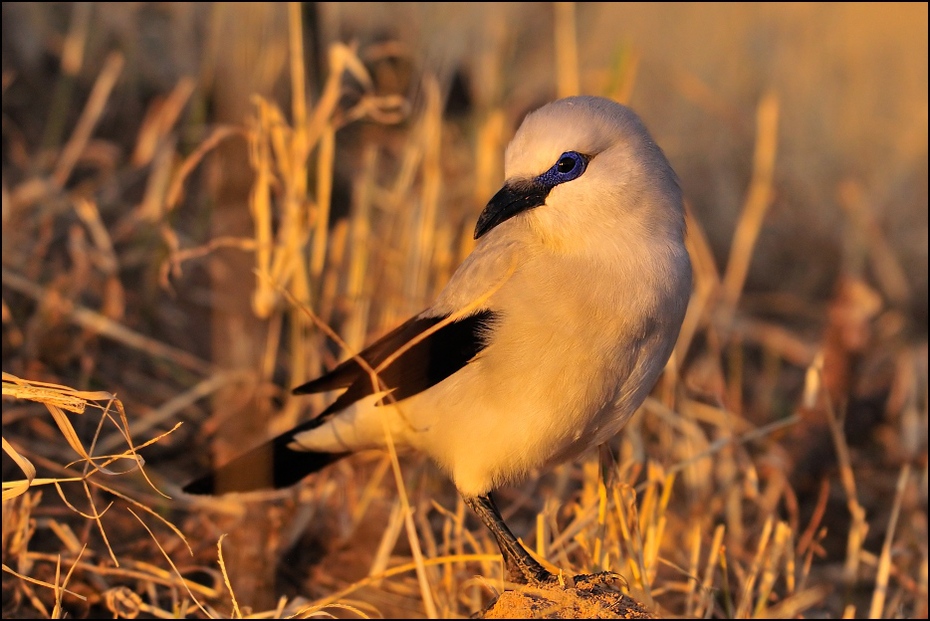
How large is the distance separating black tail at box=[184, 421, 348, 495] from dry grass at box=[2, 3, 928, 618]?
30cm

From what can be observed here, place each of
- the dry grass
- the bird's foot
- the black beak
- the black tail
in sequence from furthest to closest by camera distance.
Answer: the black tail, the dry grass, the bird's foot, the black beak

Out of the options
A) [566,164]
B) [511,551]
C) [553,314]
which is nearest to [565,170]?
[566,164]

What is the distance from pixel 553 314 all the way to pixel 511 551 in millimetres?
755

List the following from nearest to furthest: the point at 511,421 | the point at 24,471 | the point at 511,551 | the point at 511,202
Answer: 1. the point at 24,471
2. the point at 511,202
3. the point at 511,421
4. the point at 511,551

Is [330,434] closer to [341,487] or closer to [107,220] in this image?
[341,487]

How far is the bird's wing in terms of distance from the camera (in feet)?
10.3

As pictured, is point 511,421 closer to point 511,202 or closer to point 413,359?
point 413,359

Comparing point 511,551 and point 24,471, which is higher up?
point 24,471

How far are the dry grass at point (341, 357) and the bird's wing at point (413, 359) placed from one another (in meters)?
0.39

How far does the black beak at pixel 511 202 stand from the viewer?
288 centimetres

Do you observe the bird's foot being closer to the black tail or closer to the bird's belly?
the bird's belly

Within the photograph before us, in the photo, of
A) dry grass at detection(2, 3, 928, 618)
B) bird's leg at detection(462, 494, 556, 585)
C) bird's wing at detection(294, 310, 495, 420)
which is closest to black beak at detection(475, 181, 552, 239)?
bird's wing at detection(294, 310, 495, 420)

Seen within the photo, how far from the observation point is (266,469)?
3.61 metres

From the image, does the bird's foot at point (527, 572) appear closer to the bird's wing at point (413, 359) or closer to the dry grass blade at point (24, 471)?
the bird's wing at point (413, 359)
